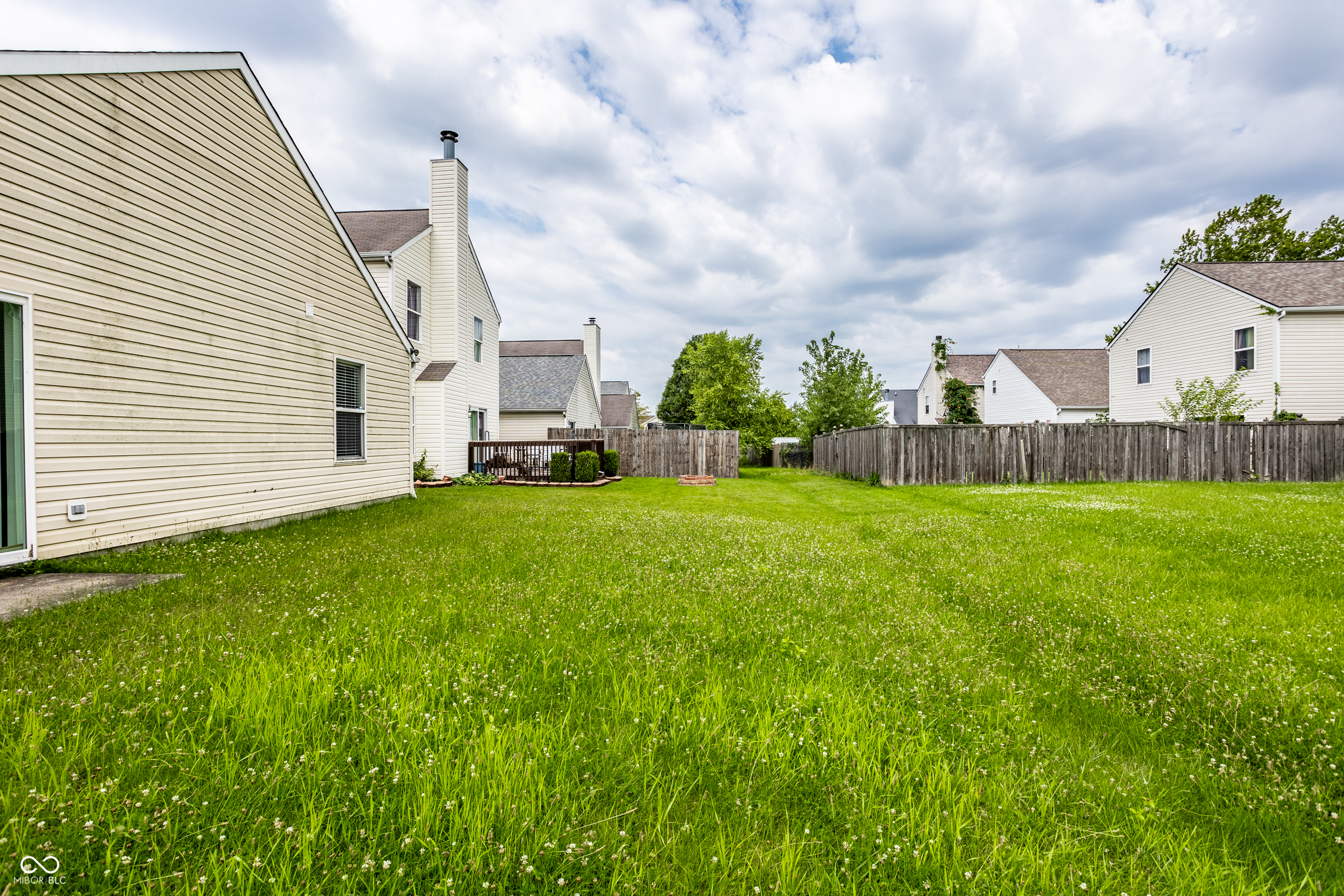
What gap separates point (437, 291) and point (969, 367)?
132ft

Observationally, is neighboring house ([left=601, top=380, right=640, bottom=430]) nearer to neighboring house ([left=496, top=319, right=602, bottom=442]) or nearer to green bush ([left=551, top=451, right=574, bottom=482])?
neighboring house ([left=496, top=319, right=602, bottom=442])

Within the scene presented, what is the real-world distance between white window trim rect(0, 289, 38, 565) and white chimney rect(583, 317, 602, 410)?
2843 cm

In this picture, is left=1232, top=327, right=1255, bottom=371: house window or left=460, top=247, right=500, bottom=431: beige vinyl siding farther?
left=1232, top=327, right=1255, bottom=371: house window

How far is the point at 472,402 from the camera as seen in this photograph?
63.5 feet

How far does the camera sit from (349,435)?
33.8ft

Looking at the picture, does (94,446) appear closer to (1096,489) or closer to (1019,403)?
(1096,489)

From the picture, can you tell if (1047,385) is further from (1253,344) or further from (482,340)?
(482,340)

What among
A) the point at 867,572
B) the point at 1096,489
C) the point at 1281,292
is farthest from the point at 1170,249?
the point at 867,572

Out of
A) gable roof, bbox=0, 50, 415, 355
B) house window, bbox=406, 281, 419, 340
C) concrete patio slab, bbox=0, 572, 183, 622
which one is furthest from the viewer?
house window, bbox=406, 281, 419, 340

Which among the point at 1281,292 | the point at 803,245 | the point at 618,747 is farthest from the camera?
Result: the point at 803,245

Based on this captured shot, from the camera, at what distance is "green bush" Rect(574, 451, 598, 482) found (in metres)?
17.2

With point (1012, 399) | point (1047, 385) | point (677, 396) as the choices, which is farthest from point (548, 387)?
point (677, 396)

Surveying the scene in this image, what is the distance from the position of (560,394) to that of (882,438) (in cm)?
1653

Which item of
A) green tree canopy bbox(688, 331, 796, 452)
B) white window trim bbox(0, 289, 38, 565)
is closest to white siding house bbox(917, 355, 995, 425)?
green tree canopy bbox(688, 331, 796, 452)
